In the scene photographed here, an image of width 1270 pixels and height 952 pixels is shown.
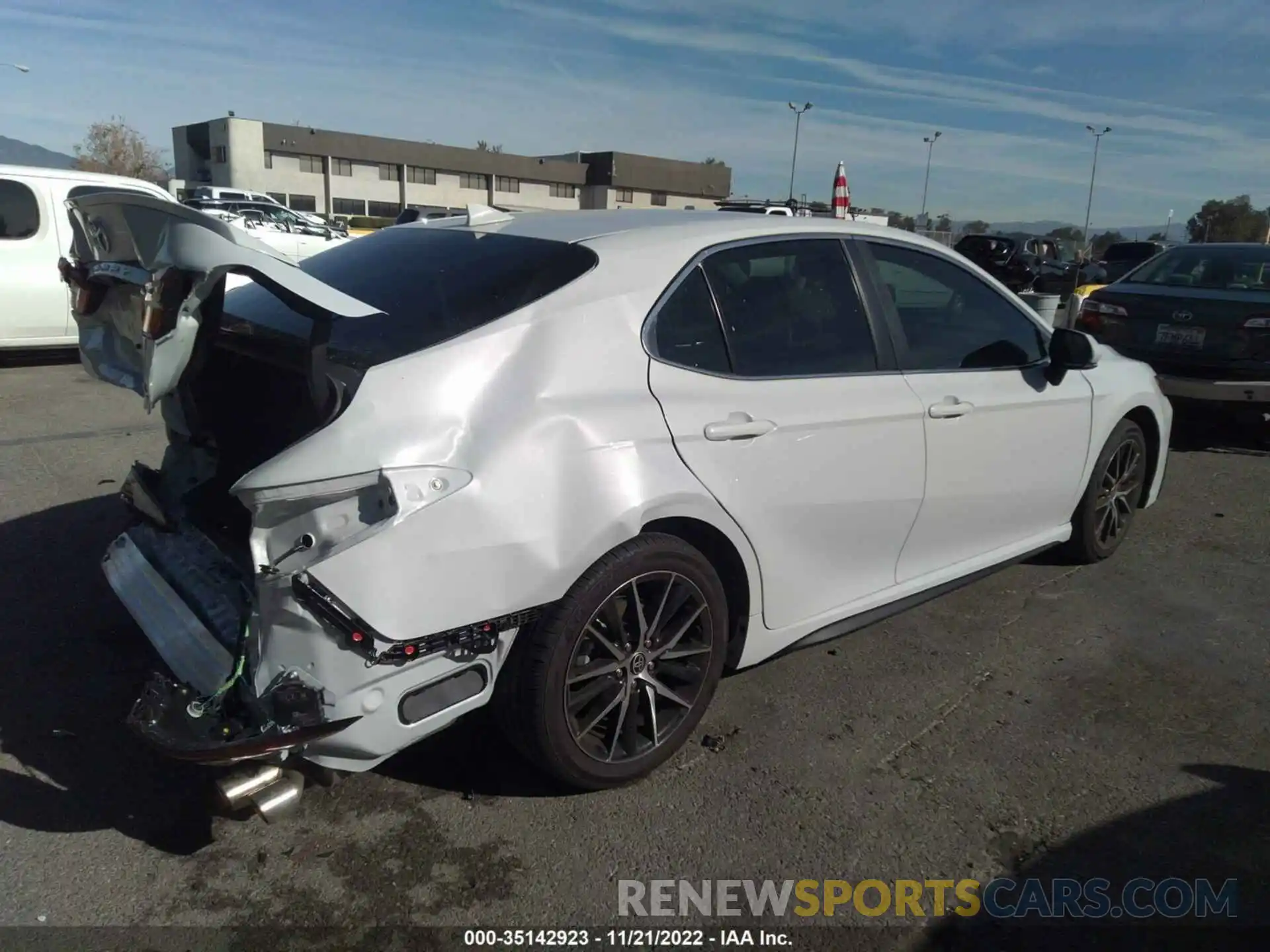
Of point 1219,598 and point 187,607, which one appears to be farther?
point 1219,598

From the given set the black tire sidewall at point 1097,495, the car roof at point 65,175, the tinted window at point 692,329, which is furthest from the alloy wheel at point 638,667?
the car roof at point 65,175

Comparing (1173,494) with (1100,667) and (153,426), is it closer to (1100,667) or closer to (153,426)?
(1100,667)

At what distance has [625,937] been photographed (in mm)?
2447

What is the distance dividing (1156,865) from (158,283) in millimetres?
3218

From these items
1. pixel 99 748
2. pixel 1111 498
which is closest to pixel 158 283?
pixel 99 748

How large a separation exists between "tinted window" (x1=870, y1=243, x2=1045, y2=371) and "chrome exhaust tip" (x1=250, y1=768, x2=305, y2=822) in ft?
8.38

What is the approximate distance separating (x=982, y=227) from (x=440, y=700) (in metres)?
57.3

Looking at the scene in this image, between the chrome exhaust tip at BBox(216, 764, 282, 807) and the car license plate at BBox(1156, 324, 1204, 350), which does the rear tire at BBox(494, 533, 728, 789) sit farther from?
the car license plate at BBox(1156, 324, 1204, 350)

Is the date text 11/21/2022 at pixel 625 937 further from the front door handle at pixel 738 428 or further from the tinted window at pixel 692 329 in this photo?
the tinted window at pixel 692 329

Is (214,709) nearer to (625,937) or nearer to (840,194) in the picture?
(625,937)

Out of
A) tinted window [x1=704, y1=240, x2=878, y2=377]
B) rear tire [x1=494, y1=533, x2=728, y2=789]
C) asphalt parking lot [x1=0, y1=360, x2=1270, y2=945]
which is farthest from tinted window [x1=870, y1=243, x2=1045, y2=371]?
rear tire [x1=494, y1=533, x2=728, y2=789]

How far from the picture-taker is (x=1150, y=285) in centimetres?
820

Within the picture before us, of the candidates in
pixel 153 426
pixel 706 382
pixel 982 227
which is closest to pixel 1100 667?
pixel 706 382

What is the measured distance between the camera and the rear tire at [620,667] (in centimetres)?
264
